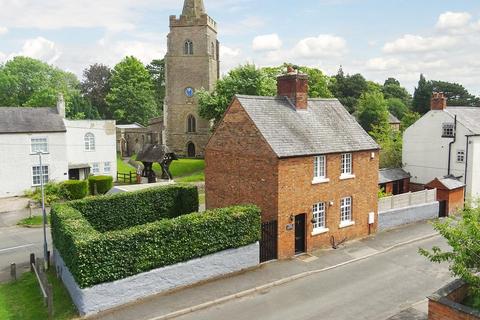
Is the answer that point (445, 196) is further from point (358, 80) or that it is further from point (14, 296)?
point (358, 80)

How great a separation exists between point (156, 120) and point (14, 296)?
4710 centimetres

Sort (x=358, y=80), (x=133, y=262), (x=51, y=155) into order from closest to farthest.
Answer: (x=133, y=262) < (x=51, y=155) < (x=358, y=80)

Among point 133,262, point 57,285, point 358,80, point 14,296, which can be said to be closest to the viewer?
point 133,262

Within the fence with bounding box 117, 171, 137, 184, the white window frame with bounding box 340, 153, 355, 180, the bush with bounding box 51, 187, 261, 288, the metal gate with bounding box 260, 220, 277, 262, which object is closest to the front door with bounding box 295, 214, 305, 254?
the metal gate with bounding box 260, 220, 277, 262

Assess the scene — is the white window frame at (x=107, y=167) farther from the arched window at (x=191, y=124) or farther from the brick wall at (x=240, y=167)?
the brick wall at (x=240, y=167)

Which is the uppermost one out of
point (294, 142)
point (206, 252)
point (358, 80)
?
point (358, 80)

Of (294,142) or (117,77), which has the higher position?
(117,77)

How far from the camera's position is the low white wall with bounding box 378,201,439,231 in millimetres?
25750

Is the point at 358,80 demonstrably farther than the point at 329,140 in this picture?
Yes

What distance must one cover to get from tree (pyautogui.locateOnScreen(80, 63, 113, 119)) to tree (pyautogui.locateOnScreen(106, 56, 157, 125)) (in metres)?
8.76

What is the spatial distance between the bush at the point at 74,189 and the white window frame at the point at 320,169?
23.0m

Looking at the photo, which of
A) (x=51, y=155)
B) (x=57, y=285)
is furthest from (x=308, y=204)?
(x=51, y=155)

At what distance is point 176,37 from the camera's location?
56.0 metres

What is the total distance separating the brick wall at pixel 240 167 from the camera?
66.4ft
